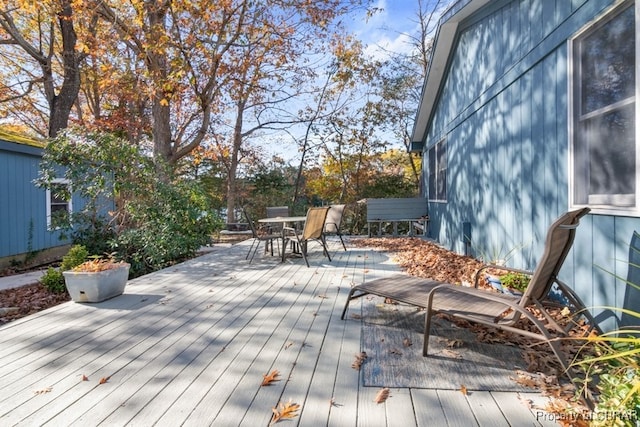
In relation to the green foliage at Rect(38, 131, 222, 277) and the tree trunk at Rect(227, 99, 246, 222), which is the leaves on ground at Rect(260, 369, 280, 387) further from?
the tree trunk at Rect(227, 99, 246, 222)

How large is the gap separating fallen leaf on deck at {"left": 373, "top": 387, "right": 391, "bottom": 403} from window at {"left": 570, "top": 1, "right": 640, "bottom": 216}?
6.22ft

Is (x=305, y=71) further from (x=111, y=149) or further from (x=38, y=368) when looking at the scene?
(x=38, y=368)

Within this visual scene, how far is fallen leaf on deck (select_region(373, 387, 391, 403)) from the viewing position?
190cm

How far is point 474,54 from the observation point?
20.1ft

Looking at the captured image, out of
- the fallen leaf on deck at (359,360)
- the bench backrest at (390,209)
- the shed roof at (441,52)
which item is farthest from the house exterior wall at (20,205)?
the shed roof at (441,52)

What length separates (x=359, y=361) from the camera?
7.73ft

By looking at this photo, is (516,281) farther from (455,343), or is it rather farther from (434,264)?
(434,264)

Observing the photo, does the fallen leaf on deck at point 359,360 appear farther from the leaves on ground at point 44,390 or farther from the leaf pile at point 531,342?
the leaves on ground at point 44,390

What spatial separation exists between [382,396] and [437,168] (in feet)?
25.5

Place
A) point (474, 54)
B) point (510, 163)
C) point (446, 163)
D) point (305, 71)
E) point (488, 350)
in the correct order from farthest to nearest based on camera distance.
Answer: point (305, 71), point (446, 163), point (474, 54), point (510, 163), point (488, 350)

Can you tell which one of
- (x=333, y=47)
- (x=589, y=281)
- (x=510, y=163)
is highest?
(x=333, y=47)

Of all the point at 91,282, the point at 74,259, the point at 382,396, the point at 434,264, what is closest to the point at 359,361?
the point at 382,396

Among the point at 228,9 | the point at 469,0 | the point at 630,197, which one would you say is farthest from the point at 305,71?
the point at 630,197

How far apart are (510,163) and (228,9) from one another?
690cm
